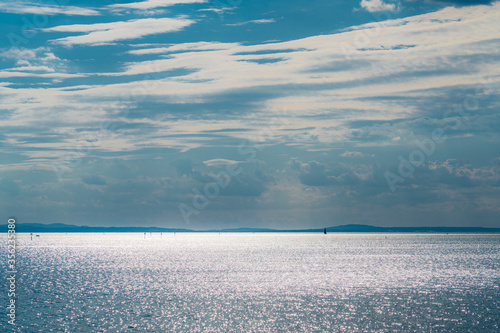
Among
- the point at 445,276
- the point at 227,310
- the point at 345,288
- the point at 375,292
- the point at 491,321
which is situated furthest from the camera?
the point at 445,276

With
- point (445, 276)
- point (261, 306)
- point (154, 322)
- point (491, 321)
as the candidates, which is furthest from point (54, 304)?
point (445, 276)

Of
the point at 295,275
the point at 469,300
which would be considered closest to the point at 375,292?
the point at 469,300

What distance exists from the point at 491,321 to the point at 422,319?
7278 mm

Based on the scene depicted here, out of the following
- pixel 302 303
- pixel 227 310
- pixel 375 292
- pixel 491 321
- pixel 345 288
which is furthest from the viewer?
pixel 345 288

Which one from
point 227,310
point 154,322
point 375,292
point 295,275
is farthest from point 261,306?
point 295,275

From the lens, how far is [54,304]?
7600 centimetres

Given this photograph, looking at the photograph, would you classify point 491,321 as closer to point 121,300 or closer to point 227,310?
point 227,310

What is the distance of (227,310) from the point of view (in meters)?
70.8

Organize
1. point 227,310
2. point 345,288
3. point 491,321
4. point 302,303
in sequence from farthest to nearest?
point 345,288 → point 302,303 → point 227,310 → point 491,321

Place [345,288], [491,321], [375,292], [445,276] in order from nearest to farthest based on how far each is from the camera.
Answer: [491,321]
[375,292]
[345,288]
[445,276]

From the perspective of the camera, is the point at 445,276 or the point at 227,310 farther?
the point at 445,276

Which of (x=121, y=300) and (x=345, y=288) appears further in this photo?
(x=345, y=288)

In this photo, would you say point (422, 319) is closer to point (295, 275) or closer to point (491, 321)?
point (491, 321)

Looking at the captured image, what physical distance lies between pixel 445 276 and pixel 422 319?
2432 inches
